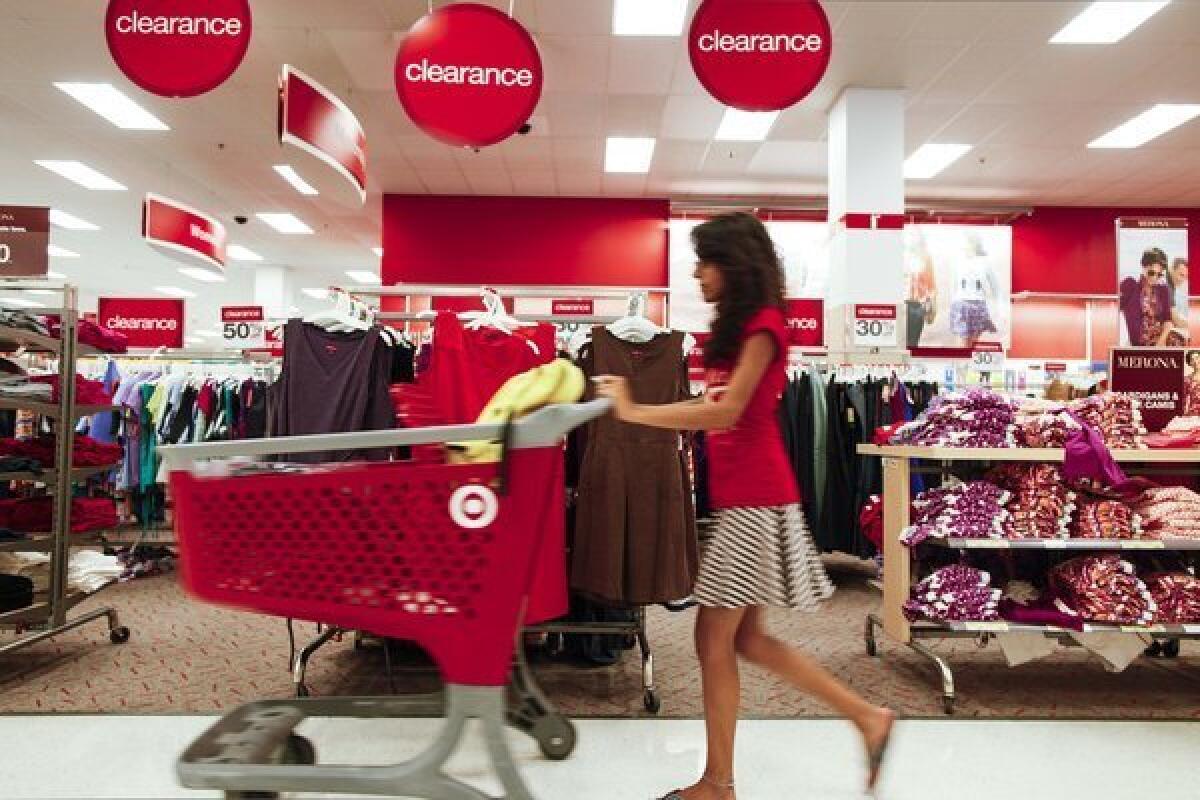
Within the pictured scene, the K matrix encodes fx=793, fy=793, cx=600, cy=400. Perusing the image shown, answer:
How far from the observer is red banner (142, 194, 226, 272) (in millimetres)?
7402

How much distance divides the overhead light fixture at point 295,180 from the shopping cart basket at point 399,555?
8870 mm

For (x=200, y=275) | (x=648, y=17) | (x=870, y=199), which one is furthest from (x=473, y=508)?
(x=200, y=275)

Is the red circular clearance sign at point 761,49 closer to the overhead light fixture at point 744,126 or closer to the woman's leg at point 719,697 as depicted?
the woman's leg at point 719,697

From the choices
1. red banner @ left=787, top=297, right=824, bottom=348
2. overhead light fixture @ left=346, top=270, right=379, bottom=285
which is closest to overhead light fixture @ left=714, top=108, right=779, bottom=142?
red banner @ left=787, top=297, right=824, bottom=348

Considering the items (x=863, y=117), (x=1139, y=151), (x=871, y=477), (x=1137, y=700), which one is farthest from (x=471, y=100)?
(x=1139, y=151)

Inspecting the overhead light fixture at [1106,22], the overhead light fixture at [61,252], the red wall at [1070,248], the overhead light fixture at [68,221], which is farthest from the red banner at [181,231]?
the red wall at [1070,248]

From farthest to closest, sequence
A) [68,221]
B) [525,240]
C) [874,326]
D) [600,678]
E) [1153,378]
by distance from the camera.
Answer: [68,221], [525,240], [874,326], [1153,378], [600,678]

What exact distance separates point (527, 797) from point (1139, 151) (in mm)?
9751

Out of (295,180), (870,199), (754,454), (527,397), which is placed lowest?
(754,454)

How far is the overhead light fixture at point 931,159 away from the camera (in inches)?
334

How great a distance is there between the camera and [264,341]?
976 cm

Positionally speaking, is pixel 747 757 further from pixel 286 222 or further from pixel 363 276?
pixel 363 276

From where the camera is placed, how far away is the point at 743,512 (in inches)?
80.0

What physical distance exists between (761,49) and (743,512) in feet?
8.01
